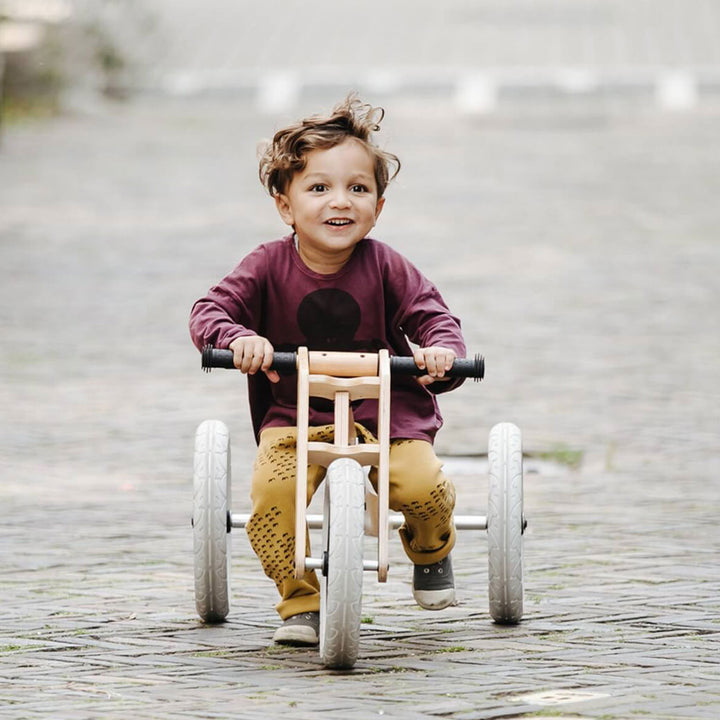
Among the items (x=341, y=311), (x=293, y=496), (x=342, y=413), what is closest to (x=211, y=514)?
(x=293, y=496)

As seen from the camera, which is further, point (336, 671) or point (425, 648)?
point (425, 648)

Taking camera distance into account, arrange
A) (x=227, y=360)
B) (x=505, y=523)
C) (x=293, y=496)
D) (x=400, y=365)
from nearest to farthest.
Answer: (x=227, y=360), (x=400, y=365), (x=293, y=496), (x=505, y=523)

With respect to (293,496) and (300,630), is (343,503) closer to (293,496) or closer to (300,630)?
(293,496)

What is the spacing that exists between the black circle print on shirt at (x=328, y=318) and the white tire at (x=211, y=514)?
0.38 meters

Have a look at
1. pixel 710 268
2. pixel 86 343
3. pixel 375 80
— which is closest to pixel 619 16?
pixel 375 80

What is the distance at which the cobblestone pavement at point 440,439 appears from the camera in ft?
14.6

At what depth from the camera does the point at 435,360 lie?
4535 mm

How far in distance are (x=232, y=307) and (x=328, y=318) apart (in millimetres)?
254

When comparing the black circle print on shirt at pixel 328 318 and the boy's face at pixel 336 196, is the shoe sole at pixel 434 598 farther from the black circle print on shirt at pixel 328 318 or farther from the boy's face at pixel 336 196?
the boy's face at pixel 336 196

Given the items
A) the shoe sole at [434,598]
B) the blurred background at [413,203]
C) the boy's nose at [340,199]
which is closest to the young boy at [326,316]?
the boy's nose at [340,199]

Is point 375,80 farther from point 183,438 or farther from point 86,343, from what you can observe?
point 183,438

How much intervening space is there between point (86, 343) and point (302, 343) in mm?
6311

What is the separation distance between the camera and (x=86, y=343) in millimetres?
11000

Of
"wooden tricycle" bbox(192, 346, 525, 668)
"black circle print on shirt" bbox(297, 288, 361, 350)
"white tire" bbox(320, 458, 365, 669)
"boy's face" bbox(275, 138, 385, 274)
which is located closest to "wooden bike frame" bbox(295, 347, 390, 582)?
"wooden tricycle" bbox(192, 346, 525, 668)
